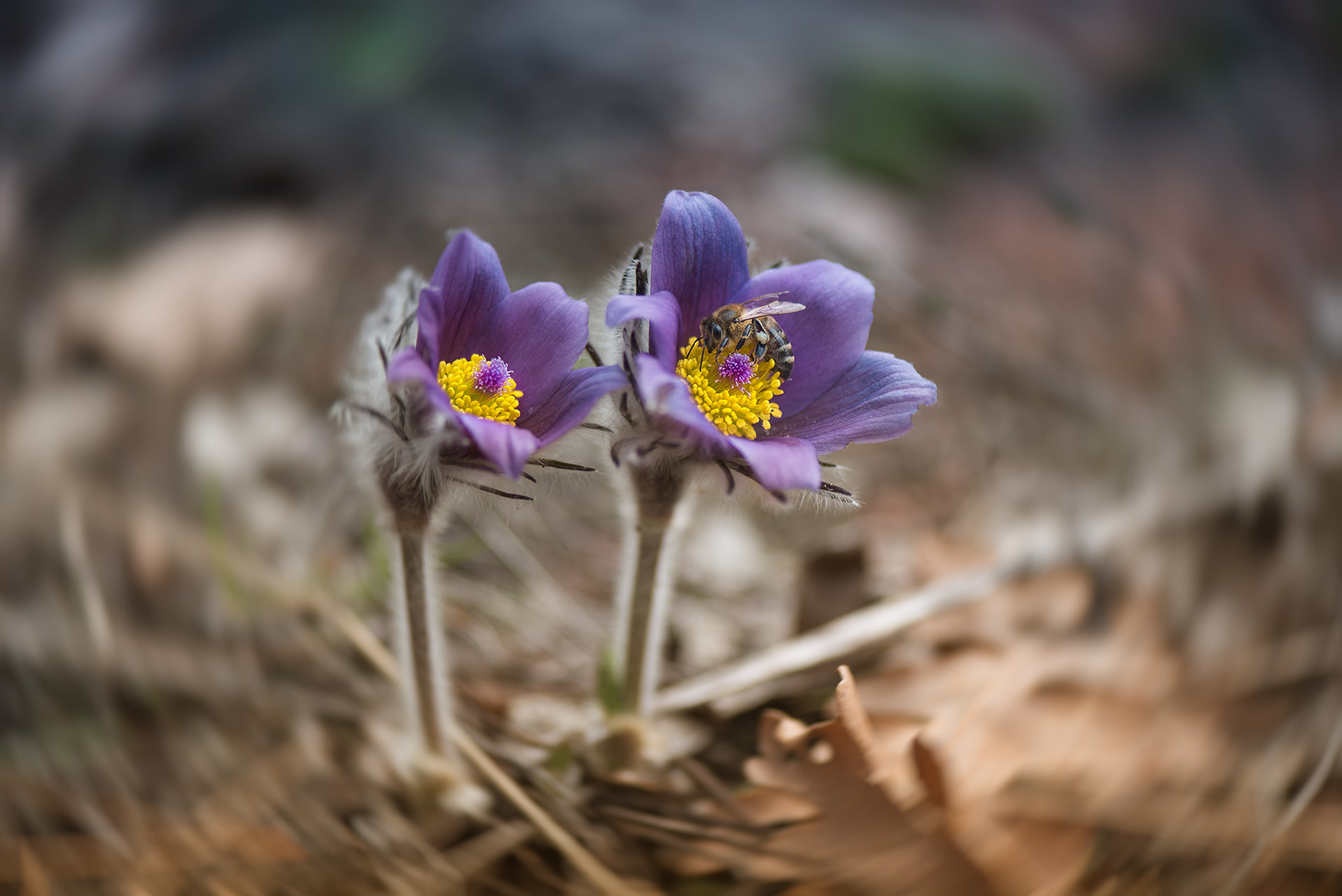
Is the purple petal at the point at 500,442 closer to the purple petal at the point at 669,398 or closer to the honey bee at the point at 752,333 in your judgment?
the purple petal at the point at 669,398

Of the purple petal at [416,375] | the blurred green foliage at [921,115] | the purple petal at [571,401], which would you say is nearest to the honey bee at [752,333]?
the purple petal at [571,401]

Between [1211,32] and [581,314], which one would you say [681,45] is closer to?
[1211,32]

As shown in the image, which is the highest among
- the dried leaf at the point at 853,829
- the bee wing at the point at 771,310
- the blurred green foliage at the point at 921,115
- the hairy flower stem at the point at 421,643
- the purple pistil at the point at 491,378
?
the blurred green foliage at the point at 921,115

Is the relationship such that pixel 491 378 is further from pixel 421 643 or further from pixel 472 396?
pixel 421 643

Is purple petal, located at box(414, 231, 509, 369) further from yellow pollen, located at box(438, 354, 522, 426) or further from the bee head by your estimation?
the bee head

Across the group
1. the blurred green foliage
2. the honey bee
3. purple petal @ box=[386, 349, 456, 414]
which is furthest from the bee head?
the blurred green foliage

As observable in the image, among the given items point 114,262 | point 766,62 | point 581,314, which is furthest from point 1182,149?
point 114,262

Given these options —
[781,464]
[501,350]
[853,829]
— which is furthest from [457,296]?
[853,829]
